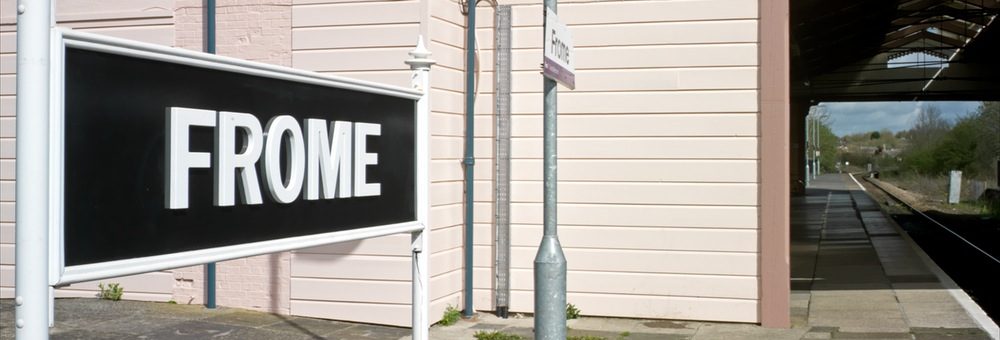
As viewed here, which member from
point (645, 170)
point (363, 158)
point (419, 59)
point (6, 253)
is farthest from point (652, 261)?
point (6, 253)

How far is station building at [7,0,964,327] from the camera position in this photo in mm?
9820

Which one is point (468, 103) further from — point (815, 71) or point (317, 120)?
point (815, 71)

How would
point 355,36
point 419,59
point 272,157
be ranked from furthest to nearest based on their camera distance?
point 355,36 → point 419,59 → point 272,157

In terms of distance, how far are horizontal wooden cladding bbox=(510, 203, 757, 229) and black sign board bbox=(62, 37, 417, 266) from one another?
4.87m

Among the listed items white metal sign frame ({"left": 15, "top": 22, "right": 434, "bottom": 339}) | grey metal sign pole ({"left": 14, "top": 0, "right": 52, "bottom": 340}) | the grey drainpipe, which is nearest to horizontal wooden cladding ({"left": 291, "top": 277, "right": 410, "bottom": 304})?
the grey drainpipe

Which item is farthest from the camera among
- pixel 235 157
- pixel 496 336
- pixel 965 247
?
pixel 965 247

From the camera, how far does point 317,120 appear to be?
5.20m

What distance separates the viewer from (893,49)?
41125 mm

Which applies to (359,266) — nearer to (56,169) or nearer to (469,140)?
(469,140)

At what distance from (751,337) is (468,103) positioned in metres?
3.57

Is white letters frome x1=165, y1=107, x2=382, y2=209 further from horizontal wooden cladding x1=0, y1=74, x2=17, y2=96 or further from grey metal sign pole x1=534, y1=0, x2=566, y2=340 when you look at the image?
horizontal wooden cladding x1=0, y1=74, x2=17, y2=96

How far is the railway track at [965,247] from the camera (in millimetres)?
15706

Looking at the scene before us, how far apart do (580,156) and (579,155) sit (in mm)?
14

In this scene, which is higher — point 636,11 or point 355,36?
point 636,11
